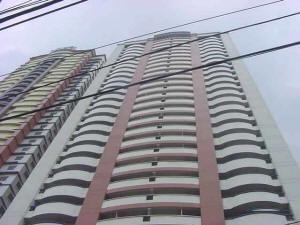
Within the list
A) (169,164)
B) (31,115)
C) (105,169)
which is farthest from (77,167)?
(31,115)

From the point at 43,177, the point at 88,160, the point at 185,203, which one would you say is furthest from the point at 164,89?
the point at 185,203

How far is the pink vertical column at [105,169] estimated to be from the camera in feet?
108

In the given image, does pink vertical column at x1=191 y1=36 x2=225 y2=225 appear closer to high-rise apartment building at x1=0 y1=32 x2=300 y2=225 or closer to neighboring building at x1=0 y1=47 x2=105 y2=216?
high-rise apartment building at x1=0 y1=32 x2=300 y2=225

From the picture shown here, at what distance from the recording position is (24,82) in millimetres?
72125

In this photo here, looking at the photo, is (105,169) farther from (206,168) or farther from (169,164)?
(206,168)

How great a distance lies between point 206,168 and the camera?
1448 inches

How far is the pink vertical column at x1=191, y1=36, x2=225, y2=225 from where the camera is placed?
3067 centimetres

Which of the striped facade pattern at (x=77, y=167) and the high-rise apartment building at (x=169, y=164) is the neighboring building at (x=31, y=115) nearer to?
the high-rise apartment building at (x=169, y=164)

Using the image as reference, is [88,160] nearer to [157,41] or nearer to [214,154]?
[214,154]

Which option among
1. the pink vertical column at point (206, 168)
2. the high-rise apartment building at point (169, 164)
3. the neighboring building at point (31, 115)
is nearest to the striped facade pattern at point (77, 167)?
the high-rise apartment building at point (169, 164)

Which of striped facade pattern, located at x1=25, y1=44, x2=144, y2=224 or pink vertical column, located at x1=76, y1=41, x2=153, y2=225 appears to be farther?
striped facade pattern, located at x1=25, y1=44, x2=144, y2=224

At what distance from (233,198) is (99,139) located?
18.5 m

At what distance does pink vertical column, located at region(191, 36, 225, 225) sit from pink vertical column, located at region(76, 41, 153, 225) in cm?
878

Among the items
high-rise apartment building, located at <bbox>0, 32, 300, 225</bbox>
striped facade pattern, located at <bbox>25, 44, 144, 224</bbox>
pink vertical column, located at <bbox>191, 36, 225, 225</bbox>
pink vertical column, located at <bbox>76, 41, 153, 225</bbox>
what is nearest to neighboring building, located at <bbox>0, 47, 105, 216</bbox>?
high-rise apartment building, located at <bbox>0, 32, 300, 225</bbox>
